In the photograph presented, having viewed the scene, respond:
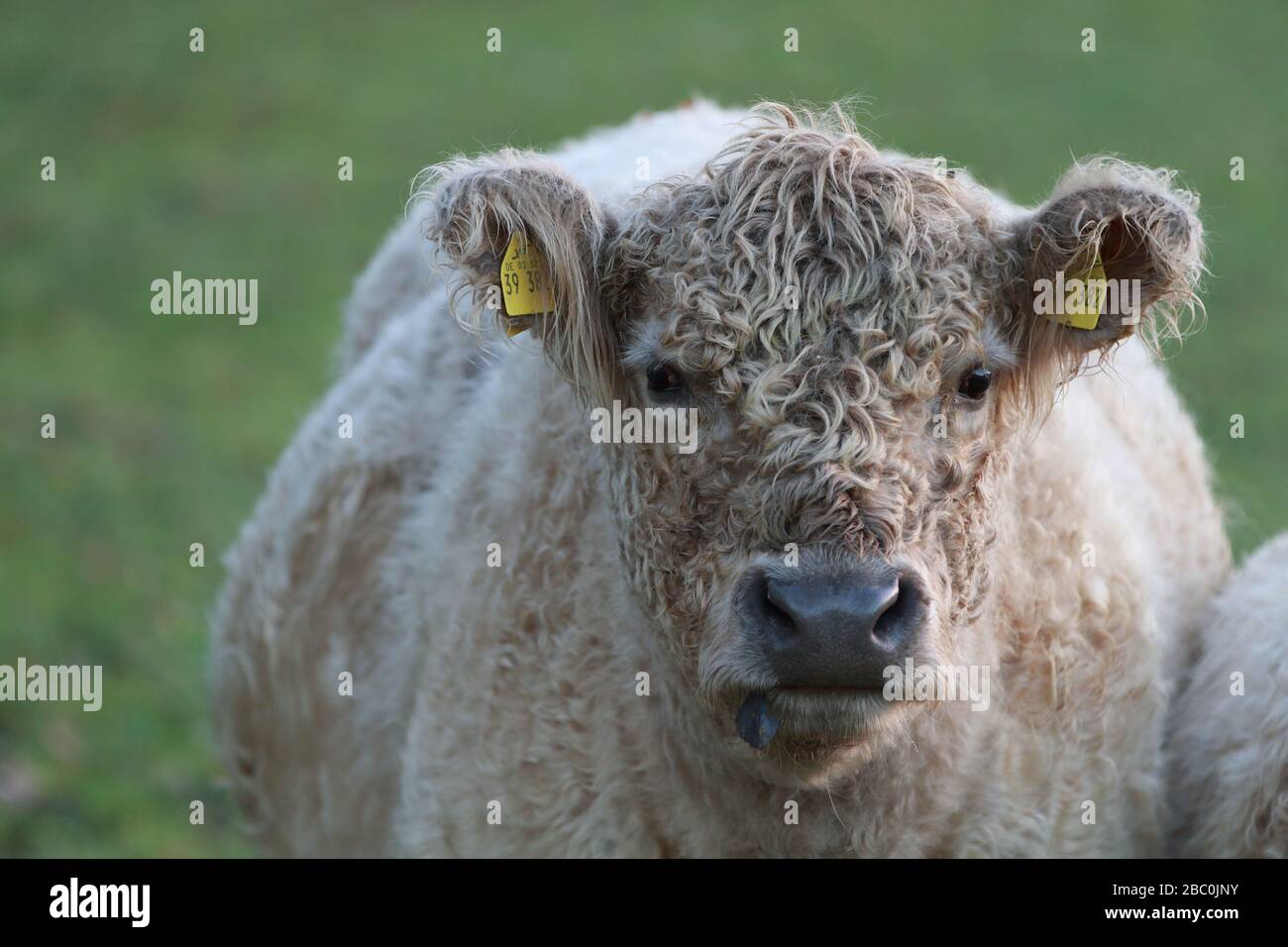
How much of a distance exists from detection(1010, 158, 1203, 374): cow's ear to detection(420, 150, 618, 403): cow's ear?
990 millimetres

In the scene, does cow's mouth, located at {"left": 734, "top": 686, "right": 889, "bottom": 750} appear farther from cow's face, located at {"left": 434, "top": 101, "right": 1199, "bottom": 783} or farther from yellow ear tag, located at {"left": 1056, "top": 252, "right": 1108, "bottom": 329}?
yellow ear tag, located at {"left": 1056, "top": 252, "right": 1108, "bottom": 329}

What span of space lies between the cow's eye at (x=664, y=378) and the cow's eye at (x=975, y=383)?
634 mm

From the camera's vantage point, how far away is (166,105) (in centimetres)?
1761

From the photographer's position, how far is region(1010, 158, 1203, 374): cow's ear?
3625mm

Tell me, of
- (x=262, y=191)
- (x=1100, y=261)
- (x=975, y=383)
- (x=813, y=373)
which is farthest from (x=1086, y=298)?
(x=262, y=191)

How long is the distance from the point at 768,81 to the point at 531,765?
13385mm

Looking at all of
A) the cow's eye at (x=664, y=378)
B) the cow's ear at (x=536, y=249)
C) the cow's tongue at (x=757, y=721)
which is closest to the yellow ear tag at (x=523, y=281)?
the cow's ear at (x=536, y=249)

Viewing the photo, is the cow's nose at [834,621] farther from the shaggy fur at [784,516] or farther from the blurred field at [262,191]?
the blurred field at [262,191]

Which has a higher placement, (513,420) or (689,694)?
(513,420)

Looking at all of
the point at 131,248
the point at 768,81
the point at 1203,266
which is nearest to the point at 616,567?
the point at 1203,266

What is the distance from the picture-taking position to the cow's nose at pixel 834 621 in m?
3.23

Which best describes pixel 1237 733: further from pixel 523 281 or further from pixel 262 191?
pixel 262 191
